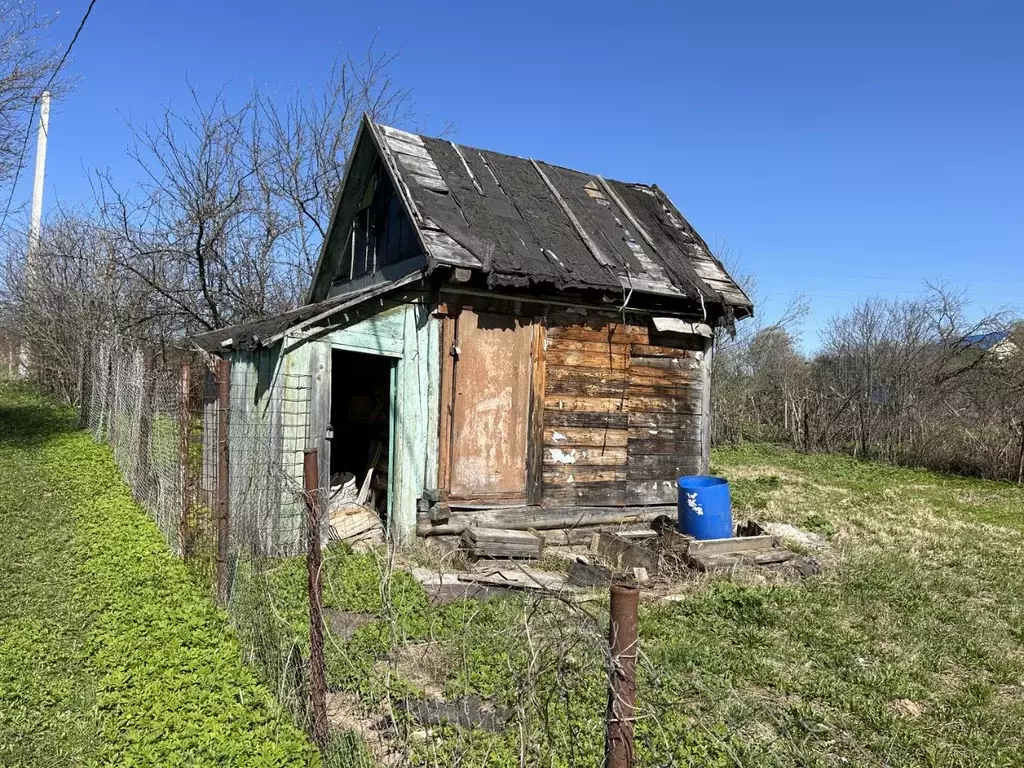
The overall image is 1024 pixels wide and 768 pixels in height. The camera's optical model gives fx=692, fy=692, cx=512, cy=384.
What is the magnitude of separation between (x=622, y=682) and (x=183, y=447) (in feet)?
17.0

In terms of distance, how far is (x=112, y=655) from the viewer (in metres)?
4.65

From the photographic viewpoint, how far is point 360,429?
37.1ft

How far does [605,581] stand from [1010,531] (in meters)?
7.46

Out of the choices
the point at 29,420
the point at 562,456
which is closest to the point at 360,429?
the point at 562,456

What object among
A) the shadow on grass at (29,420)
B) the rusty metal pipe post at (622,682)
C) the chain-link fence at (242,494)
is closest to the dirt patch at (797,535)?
the chain-link fence at (242,494)

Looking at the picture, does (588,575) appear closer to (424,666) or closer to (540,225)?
(424,666)

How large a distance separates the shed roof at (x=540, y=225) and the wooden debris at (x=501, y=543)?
298 centimetres

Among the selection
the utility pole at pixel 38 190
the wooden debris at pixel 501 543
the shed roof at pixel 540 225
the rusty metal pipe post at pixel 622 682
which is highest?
the utility pole at pixel 38 190

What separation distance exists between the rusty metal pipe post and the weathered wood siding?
23.0 feet

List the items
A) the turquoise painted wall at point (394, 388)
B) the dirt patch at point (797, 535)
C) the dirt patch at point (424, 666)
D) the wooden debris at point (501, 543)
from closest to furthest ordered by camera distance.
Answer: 1. the dirt patch at point (424, 666)
2. the turquoise painted wall at point (394, 388)
3. the wooden debris at point (501, 543)
4. the dirt patch at point (797, 535)

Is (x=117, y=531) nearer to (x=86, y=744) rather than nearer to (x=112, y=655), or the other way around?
(x=112, y=655)

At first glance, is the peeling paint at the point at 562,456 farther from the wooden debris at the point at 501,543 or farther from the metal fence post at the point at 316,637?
the metal fence post at the point at 316,637

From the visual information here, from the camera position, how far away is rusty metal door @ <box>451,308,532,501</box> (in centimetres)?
863

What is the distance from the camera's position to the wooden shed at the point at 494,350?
8109mm
